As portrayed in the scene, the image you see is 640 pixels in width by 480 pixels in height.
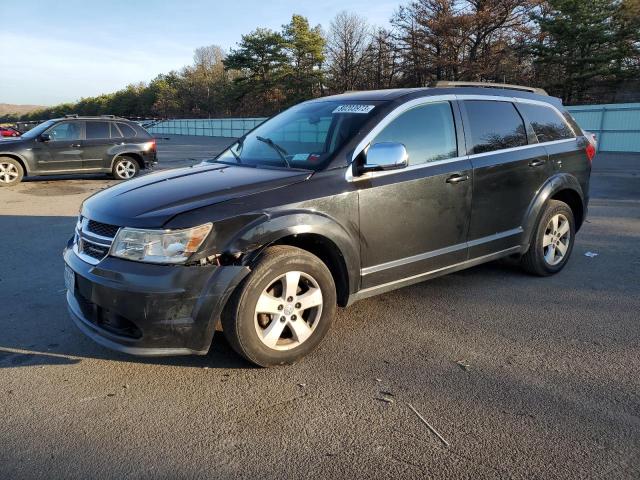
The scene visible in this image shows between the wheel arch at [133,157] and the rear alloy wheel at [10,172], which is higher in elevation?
the wheel arch at [133,157]

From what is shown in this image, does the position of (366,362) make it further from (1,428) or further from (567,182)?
(567,182)

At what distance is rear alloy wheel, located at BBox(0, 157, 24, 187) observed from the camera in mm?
12109

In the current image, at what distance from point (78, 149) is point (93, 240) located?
10751 mm

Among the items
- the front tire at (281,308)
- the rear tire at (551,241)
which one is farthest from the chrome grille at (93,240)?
the rear tire at (551,241)

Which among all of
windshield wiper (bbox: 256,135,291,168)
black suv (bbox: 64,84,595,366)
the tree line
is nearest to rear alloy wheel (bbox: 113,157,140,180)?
black suv (bbox: 64,84,595,366)

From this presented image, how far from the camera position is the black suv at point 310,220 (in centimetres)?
293

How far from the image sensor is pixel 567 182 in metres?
5.13

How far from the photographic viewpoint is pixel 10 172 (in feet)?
40.0

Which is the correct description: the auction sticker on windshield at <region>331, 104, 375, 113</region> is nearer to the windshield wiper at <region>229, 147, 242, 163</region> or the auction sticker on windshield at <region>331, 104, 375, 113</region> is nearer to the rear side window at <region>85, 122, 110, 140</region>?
the windshield wiper at <region>229, 147, 242, 163</region>

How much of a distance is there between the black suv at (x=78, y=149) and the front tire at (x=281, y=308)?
11.3 metres

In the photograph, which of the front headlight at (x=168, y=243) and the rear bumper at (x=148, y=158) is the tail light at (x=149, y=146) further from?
the front headlight at (x=168, y=243)

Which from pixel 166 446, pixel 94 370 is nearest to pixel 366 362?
pixel 166 446

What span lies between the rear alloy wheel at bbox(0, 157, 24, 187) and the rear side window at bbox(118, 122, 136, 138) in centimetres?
262

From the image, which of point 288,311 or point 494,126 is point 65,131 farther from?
point 288,311
